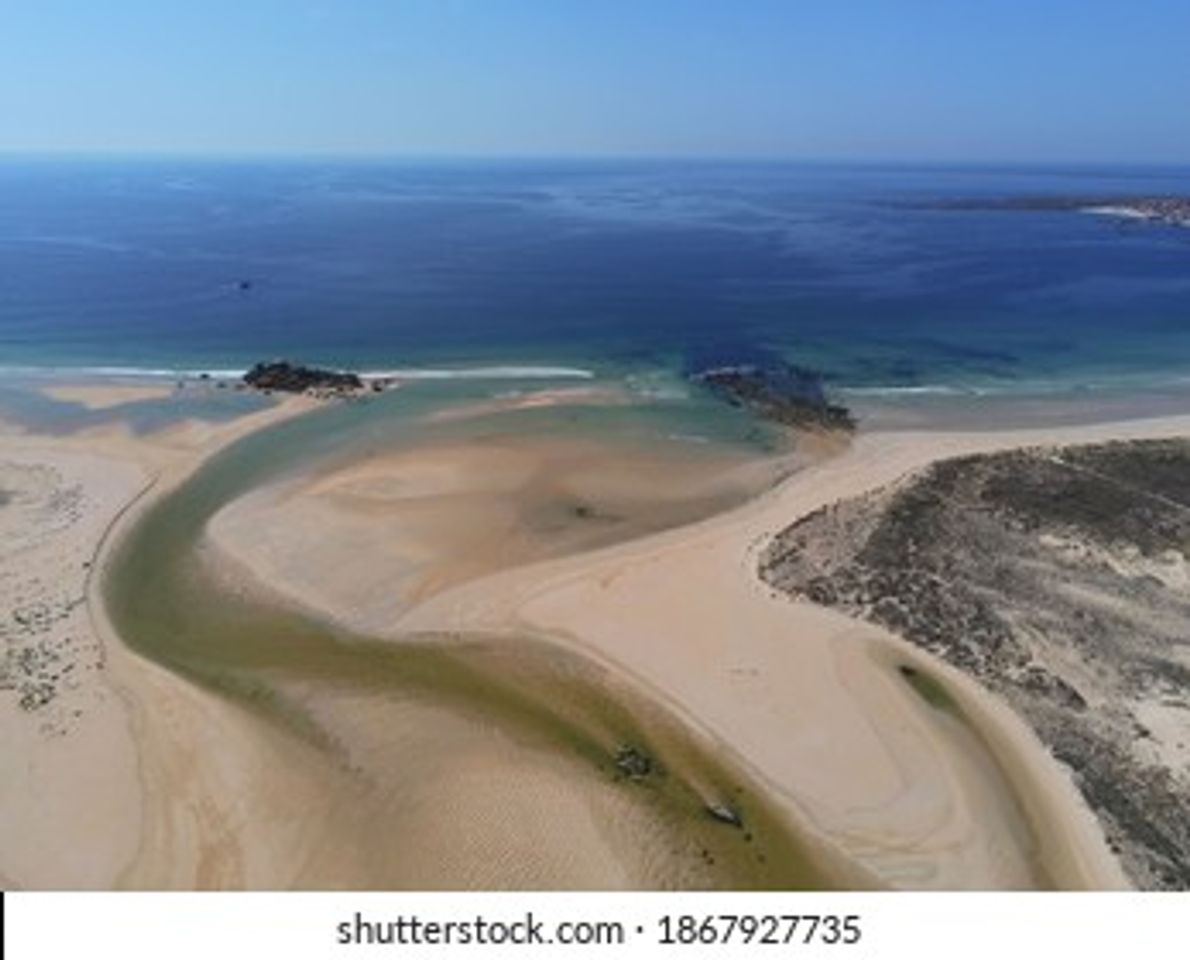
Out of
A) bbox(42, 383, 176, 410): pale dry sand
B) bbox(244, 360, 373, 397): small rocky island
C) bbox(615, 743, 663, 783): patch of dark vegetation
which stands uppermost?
Answer: bbox(244, 360, 373, 397): small rocky island

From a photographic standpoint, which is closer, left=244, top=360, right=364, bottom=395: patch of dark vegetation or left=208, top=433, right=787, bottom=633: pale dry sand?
left=208, top=433, right=787, bottom=633: pale dry sand

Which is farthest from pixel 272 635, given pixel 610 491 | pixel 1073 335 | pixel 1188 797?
pixel 1073 335

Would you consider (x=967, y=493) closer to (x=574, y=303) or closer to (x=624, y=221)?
(x=574, y=303)

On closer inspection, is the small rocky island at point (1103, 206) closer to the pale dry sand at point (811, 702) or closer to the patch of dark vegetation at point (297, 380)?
the patch of dark vegetation at point (297, 380)

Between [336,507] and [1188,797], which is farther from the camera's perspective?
[336,507]

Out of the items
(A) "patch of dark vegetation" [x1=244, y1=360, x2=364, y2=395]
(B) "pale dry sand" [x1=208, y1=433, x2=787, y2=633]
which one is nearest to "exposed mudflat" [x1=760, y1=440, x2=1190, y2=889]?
(B) "pale dry sand" [x1=208, y1=433, x2=787, y2=633]

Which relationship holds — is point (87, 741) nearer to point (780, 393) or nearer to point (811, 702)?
point (811, 702)

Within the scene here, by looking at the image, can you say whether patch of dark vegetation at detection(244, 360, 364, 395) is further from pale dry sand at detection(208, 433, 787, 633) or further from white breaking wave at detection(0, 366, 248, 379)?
pale dry sand at detection(208, 433, 787, 633)
